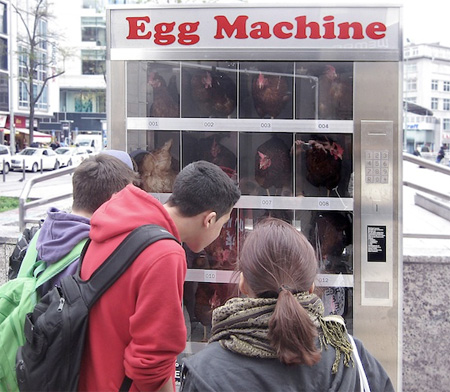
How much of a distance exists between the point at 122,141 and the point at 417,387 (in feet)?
9.12

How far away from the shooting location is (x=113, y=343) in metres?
1.81

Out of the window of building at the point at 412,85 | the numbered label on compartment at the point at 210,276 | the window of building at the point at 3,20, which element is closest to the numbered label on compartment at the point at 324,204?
the numbered label on compartment at the point at 210,276

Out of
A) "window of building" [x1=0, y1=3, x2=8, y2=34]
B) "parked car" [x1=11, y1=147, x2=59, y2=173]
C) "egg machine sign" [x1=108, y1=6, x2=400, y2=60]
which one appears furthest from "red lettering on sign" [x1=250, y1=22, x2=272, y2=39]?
"window of building" [x1=0, y1=3, x2=8, y2=34]

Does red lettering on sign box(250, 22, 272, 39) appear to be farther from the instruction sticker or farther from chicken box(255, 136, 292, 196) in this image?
the instruction sticker

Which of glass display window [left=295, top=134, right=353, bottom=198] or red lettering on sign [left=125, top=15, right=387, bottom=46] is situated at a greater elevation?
Answer: red lettering on sign [left=125, top=15, right=387, bottom=46]

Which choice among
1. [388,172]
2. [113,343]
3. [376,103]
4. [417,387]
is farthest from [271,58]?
[417,387]

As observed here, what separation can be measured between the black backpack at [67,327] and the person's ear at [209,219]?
32 cm

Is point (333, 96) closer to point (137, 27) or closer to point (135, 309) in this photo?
point (137, 27)

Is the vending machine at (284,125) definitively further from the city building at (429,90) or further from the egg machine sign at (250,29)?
the city building at (429,90)

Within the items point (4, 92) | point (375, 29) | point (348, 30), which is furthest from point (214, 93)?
point (4, 92)

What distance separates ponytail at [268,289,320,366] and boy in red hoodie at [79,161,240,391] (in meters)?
0.43

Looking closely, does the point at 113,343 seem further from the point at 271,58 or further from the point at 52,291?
the point at 271,58

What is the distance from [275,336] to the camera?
1.43 meters

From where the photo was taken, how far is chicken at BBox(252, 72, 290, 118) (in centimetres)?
310
